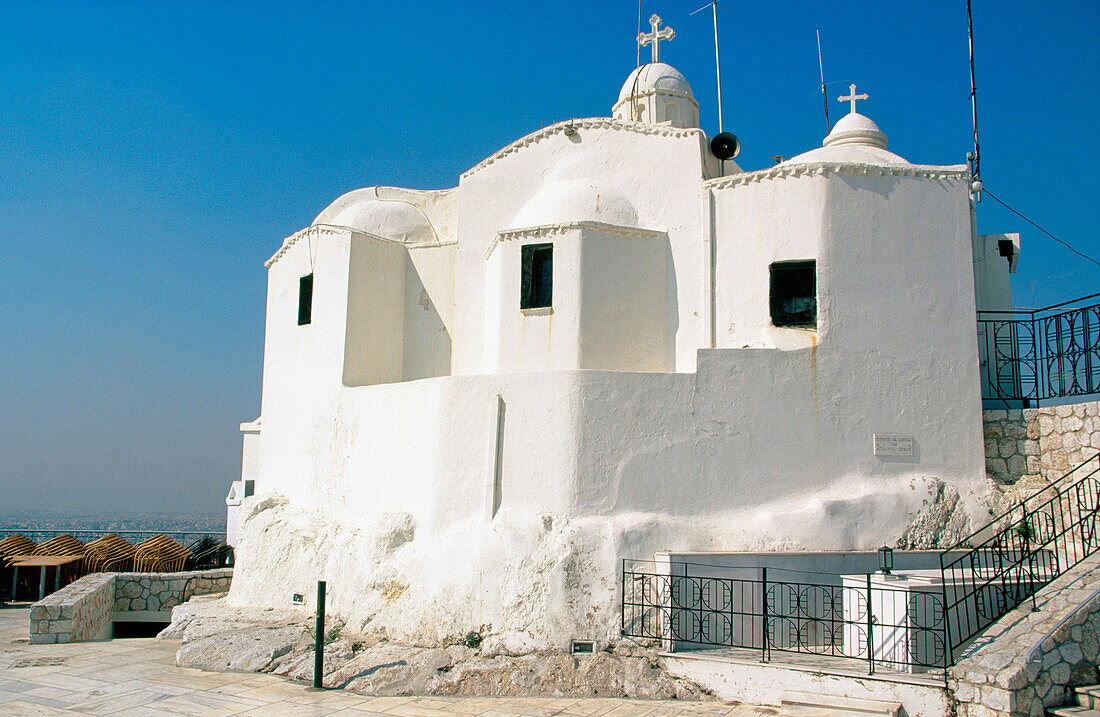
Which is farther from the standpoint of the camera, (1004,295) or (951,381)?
(1004,295)

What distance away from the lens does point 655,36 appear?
18391 millimetres

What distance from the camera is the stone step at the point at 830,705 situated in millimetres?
8055

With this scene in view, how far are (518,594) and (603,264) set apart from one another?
5298 millimetres

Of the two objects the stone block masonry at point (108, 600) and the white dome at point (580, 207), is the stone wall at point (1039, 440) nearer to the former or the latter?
the white dome at point (580, 207)

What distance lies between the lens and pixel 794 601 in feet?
34.8

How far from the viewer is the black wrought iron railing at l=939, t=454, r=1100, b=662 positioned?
877 centimetres

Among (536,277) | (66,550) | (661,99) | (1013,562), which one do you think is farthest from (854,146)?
(66,550)

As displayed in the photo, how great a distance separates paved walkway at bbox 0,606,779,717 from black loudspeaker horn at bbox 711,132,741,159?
9099 millimetres

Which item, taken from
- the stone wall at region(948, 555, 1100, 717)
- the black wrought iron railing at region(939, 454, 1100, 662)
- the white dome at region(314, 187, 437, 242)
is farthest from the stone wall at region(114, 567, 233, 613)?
the stone wall at region(948, 555, 1100, 717)

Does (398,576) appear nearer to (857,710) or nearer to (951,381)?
(857,710)

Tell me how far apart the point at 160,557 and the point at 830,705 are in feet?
49.8

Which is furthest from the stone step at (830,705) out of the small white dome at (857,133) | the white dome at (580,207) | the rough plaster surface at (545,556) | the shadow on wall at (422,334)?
the small white dome at (857,133)

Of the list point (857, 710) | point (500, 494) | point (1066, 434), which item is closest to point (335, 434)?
point (500, 494)

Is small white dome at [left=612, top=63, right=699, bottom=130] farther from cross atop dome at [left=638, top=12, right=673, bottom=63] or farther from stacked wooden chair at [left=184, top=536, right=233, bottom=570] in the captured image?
stacked wooden chair at [left=184, top=536, right=233, bottom=570]
